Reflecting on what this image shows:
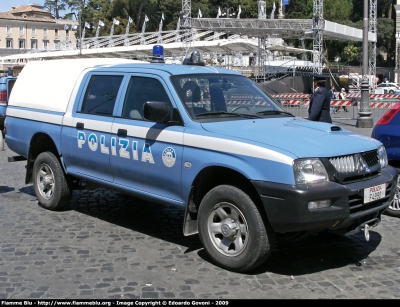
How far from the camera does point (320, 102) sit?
9.83 meters

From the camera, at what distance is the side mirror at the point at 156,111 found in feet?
18.5

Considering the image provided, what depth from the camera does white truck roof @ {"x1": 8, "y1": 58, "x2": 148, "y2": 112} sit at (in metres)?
7.34

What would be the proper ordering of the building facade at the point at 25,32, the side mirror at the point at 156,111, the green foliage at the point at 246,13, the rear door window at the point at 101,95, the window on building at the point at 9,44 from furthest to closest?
the window on building at the point at 9,44 < the building facade at the point at 25,32 < the green foliage at the point at 246,13 < the rear door window at the point at 101,95 < the side mirror at the point at 156,111

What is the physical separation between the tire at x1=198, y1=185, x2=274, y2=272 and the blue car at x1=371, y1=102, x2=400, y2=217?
2876 mm

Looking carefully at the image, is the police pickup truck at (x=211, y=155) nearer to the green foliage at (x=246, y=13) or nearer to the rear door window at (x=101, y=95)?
the rear door window at (x=101, y=95)

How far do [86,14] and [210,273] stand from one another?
11084 centimetres

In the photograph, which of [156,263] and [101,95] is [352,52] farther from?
[156,263]

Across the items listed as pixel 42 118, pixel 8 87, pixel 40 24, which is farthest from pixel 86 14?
pixel 42 118

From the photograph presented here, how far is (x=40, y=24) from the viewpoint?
11644cm

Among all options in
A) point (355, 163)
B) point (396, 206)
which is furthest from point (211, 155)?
point (396, 206)

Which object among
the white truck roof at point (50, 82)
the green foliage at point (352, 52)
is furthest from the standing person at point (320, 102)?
the green foliage at point (352, 52)

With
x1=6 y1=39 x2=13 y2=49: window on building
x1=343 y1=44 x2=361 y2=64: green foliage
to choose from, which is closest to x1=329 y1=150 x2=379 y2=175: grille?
x1=343 y1=44 x2=361 y2=64: green foliage

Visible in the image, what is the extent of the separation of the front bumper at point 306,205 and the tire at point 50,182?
3510 millimetres

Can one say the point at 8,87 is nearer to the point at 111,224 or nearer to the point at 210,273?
the point at 111,224
